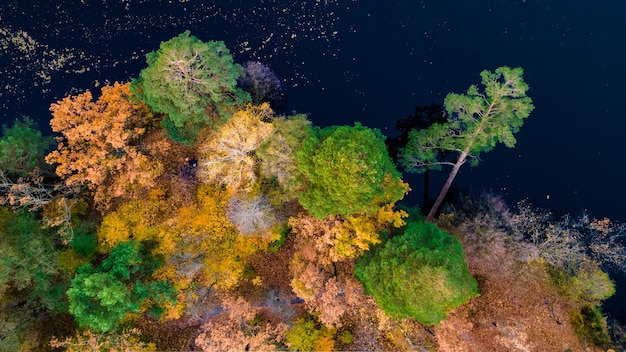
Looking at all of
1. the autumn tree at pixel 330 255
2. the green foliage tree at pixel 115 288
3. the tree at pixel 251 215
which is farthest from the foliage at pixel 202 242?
the autumn tree at pixel 330 255

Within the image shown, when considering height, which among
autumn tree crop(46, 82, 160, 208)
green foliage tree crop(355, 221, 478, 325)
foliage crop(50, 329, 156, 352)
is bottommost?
foliage crop(50, 329, 156, 352)

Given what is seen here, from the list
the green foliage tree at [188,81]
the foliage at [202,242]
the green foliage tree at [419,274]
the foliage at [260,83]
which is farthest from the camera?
the foliage at [260,83]

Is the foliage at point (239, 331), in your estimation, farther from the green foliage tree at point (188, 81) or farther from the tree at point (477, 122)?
the tree at point (477, 122)

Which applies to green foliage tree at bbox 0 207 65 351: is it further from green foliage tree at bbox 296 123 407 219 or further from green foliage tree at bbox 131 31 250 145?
green foliage tree at bbox 296 123 407 219

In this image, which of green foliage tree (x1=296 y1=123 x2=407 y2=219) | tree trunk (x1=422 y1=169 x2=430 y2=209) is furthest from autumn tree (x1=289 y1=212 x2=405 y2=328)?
tree trunk (x1=422 y1=169 x2=430 y2=209)

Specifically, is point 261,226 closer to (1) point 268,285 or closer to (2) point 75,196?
(1) point 268,285

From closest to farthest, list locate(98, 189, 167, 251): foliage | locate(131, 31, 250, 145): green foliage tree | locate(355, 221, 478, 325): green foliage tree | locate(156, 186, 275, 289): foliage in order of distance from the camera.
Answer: locate(355, 221, 478, 325): green foliage tree → locate(131, 31, 250, 145): green foliage tree → locate(98, 189, 167, 251): foliage → locate(156, 186, 275, 289): foliage

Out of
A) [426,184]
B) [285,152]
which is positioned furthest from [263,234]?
[426,184]
